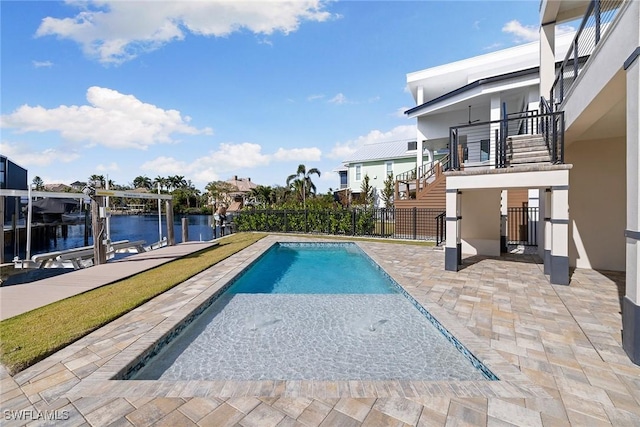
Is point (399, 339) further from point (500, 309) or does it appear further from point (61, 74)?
point (61, 74)

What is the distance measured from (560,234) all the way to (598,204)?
2510 mm

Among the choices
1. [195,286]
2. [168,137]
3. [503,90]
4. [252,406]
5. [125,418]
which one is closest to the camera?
[125,418]

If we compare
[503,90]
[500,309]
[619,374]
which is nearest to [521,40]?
[503,90]

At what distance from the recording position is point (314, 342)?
4316 mm

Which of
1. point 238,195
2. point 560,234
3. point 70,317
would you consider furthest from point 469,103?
point 238,195

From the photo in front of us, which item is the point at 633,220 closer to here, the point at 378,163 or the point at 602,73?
the point at 602,73

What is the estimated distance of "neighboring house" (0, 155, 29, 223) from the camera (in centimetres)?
2164

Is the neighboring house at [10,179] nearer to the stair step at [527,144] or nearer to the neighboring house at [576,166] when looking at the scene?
the neighboring house at [576,166]

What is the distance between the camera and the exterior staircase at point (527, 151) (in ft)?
25.6

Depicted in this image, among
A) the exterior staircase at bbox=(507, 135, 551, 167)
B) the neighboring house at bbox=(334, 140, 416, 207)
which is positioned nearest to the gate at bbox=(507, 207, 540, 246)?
the exterior staircase at bbox=(507, 135, 551, 167)

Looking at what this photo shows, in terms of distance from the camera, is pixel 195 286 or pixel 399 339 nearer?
pixel 399 339

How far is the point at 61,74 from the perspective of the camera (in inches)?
413

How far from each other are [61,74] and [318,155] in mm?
29244

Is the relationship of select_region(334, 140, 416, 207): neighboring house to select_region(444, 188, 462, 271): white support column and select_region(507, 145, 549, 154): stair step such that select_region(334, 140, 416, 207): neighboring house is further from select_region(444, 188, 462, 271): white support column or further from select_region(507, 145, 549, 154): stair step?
select_region(444, 188, 462, 271): white support column
